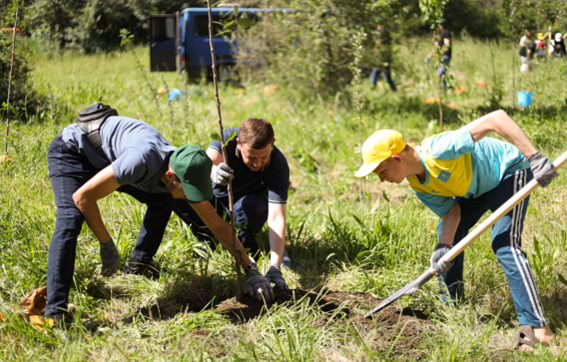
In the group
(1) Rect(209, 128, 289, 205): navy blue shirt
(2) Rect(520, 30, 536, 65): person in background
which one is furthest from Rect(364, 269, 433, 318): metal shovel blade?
(2) Rect(520, 30, 536, 65): person in background

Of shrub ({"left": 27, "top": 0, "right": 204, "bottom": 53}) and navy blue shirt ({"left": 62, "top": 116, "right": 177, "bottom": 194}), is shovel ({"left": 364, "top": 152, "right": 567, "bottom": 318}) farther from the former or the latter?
shrub ({"left": 27, "top": 0, "right": 204, "bottom": 53})

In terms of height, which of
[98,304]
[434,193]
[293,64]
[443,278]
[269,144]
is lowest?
[98,304]

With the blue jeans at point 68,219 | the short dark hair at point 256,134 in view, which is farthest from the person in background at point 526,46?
the blue jeans at point 68,219

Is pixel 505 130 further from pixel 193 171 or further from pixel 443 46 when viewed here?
pixel 443 46

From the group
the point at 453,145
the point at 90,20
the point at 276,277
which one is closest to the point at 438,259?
the point at 453,145

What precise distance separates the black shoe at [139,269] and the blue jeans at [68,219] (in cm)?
4

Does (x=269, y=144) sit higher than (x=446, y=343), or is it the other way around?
(x=269, y=144)

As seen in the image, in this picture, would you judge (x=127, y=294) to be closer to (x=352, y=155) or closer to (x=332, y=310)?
(x=332, y=310)

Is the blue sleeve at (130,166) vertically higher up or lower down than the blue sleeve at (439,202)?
higher up

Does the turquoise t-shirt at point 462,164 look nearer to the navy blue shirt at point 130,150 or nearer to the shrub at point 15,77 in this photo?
the navy blue shirt at point 130,150

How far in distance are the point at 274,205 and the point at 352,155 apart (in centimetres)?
244

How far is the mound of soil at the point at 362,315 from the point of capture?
2.27 meters

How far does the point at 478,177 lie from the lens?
235cm

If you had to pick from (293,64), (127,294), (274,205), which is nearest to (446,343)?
(274,205)
